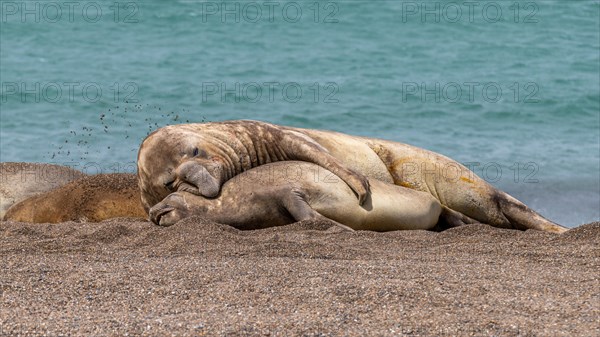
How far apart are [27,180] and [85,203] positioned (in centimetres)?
127

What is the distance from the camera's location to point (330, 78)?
2195cm

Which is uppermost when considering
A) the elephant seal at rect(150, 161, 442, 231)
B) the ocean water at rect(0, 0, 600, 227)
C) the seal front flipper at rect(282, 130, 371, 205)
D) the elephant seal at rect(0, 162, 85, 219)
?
the seal front flipper at rect(282, 130, 371, 205)

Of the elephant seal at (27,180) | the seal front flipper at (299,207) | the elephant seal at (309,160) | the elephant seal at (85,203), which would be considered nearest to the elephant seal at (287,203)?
the seal front flipper at (299,207)

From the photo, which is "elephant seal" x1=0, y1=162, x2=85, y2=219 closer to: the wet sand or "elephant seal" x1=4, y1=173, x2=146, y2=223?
"elephant seal" x1=4, y1=173, x2=146, y2=223

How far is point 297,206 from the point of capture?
331 inches

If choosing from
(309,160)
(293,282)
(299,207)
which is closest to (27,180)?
(309,160)

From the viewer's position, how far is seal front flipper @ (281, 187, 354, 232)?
8.34 m

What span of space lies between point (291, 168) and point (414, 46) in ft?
52.9

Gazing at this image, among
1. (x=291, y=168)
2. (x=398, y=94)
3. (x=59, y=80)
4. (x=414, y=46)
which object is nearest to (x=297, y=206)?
(x=291, y=168)

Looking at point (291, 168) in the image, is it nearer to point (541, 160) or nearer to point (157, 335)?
point (157, 335)

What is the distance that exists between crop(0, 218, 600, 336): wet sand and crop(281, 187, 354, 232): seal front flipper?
0.22m

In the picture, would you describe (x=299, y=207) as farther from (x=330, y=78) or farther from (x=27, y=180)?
(x=330, y=78)

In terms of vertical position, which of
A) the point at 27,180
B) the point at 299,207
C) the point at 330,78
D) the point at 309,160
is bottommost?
the point at 330,78

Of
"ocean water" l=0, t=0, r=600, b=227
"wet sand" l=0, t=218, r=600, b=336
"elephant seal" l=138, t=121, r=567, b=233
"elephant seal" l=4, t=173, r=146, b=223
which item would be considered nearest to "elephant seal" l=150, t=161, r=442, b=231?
"elephant seal" l=138, t=121, r=567, b=233
